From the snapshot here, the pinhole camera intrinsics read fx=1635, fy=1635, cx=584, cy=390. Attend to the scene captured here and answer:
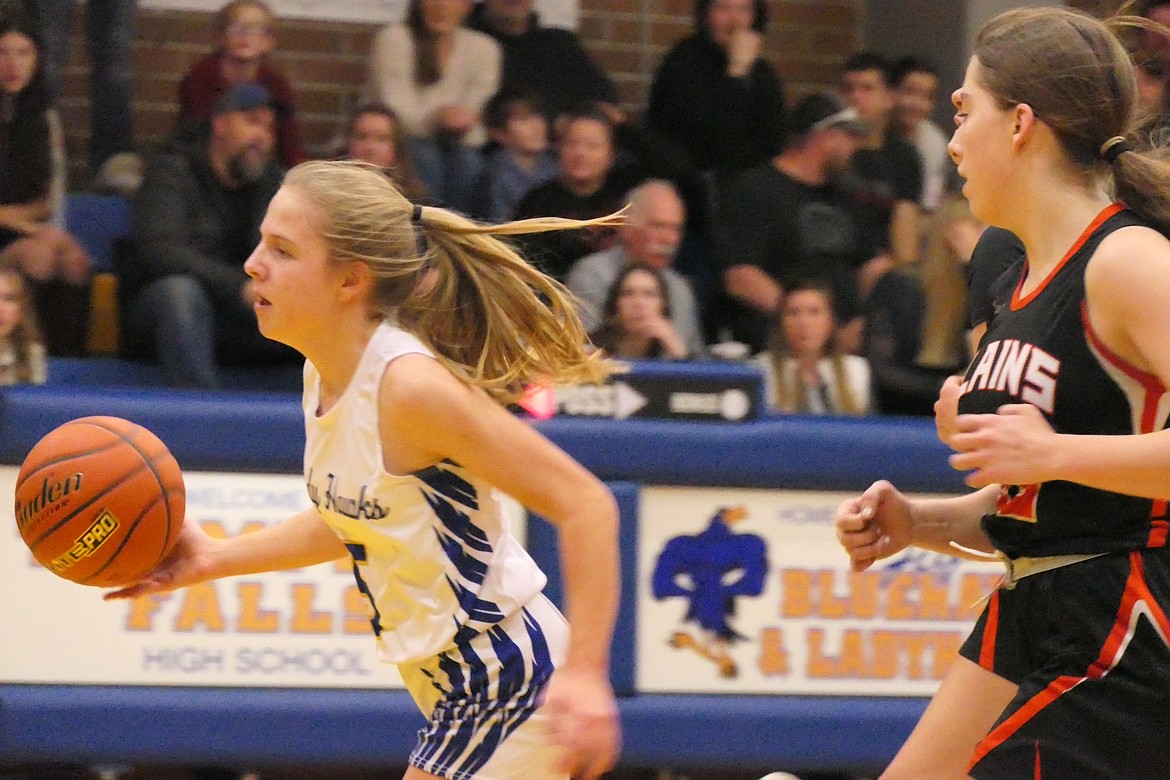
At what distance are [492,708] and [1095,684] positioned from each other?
0.93m

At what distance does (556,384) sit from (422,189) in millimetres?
3007

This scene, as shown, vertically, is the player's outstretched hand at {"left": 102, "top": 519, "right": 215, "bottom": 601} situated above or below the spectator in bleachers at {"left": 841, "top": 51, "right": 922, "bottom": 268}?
below

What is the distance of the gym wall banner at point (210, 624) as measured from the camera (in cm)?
454

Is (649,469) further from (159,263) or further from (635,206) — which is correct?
(159,263)

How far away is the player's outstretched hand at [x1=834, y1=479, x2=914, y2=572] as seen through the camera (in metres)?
2.76

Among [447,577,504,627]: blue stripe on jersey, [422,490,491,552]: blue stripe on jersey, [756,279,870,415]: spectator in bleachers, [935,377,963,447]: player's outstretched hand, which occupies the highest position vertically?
[935,377,963,447]: player's outstretched hand

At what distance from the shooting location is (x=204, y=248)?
5.63 metres

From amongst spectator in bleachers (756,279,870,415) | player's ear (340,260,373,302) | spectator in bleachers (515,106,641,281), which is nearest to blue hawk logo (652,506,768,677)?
spectator in bleachers (756,279,870,415)

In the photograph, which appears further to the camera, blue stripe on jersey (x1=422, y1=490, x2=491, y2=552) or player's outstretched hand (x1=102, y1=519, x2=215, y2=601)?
player's outstretched hand (x1=102, y1=519, x2=215, y2=601)

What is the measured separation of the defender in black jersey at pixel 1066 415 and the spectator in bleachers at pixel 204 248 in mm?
3363

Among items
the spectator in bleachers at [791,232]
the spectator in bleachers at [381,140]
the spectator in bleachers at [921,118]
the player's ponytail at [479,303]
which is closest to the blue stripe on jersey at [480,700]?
the player's ponytail at [479,303]

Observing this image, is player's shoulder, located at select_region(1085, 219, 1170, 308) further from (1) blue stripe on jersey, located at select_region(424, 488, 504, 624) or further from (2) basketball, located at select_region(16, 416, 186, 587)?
(2) basketball, located at select_region(16, 416, 186, 587)

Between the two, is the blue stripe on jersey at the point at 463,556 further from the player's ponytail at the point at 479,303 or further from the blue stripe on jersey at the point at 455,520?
the player's ponytail at the point at 479,303

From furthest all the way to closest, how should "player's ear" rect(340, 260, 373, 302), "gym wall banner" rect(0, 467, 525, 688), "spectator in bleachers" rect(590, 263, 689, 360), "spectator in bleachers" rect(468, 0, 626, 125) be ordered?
1. "spectator in bleachers" rect(468, 0, 626, 125)
2. "spectator in bleachers" rect(590, 263, 689, 360)
3. "gym wall banner" rect(0, 467, 525, 688)
4. "player's ear" rect(340, 260, 373, 302)
